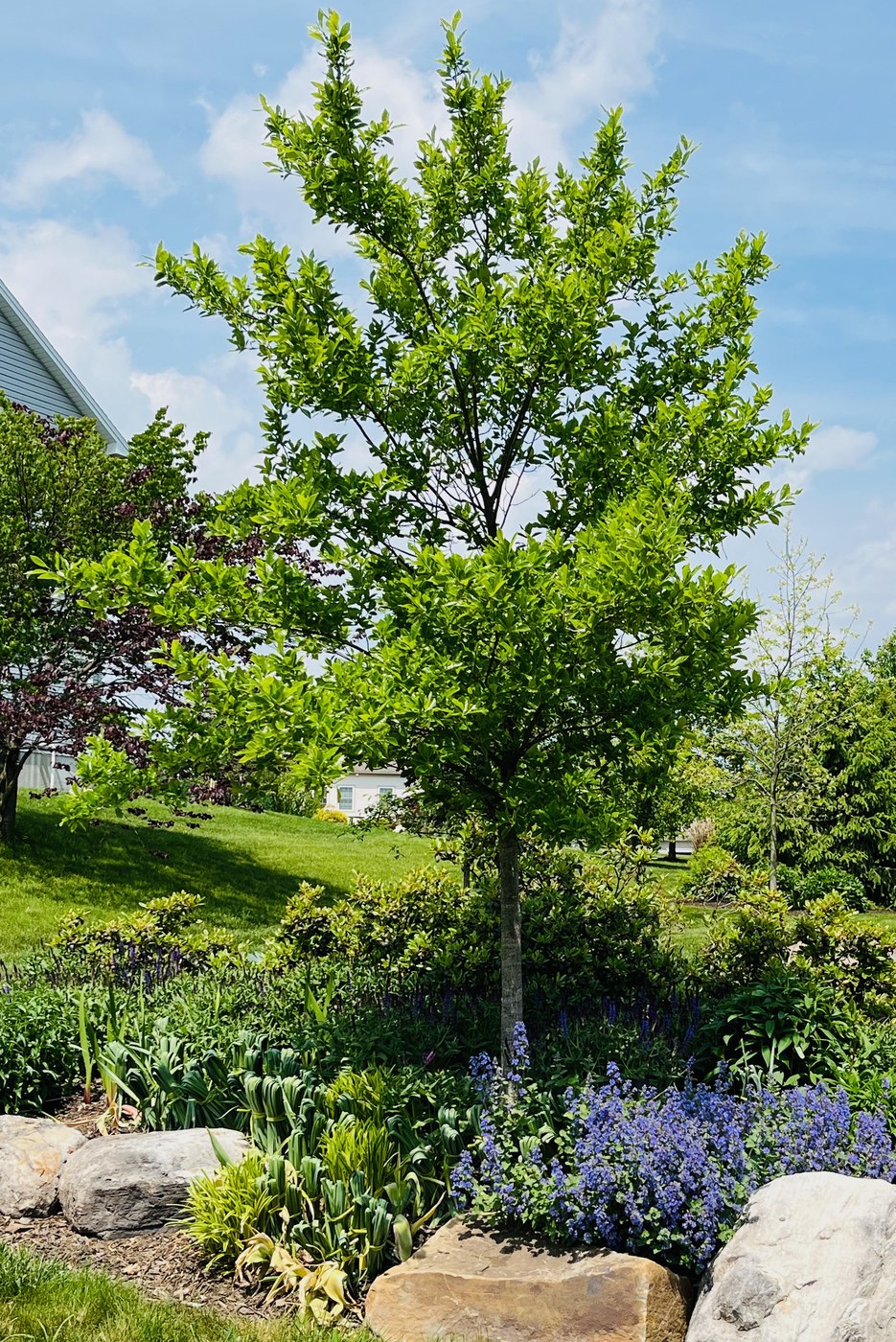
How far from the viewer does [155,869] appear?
49.2 ft

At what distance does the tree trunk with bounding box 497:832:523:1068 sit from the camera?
18.7 ft

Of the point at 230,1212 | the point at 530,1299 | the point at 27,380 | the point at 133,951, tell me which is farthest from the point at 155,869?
the point at 27,380

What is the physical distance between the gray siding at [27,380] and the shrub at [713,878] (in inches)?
695

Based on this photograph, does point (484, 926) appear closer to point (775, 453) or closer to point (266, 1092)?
point (266, 1092)

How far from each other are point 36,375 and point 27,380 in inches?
15.6

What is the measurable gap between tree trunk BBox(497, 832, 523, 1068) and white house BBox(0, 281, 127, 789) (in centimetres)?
1784

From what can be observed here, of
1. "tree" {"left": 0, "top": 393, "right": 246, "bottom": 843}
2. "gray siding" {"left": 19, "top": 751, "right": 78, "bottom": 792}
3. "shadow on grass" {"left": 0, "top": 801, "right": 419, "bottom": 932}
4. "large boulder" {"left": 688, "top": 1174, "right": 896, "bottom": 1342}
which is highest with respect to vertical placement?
"tree" {"left": 0, "top": 393, "right": 246, "bottom": 843}

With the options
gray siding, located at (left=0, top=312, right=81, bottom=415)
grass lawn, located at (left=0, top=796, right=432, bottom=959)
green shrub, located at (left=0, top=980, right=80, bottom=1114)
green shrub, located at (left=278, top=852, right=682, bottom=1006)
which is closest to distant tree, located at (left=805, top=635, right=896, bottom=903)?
grass lawn, located at (left=0, top=796, right=432, bottom=959)

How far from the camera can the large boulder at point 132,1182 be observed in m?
5.09

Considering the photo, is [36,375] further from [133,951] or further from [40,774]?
[133,951]

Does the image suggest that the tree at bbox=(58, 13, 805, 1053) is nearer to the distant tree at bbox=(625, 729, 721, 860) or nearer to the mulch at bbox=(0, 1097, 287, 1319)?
the mulch at bbox=(0, 1097, 287, 1319)

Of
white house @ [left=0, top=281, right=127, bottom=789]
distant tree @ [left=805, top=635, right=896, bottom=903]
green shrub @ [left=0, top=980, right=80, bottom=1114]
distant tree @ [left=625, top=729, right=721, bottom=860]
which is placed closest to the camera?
green shrub @ [left=0, top=980, right=80, bottom=1114]

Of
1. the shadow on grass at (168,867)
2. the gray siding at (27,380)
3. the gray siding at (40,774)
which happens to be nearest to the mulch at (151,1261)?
the shadow on grass at (168,867)

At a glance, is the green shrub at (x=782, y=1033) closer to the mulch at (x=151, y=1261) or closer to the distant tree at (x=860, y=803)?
the mulch at (x=151, y=1261)
